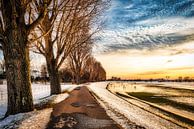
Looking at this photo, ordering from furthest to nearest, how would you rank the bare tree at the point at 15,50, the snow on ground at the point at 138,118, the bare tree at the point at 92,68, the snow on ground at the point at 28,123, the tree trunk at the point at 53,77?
1. the bare tree at the point at 92,68
2. the tree trunk at the point at 53,77
3. the bare tree at the point at 15,50
4. the snow on ground at the point at 138,118
5. the snow on ground at the point at 28,123

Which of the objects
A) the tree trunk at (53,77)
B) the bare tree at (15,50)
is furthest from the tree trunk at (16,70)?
the tree trunk at (53,77)

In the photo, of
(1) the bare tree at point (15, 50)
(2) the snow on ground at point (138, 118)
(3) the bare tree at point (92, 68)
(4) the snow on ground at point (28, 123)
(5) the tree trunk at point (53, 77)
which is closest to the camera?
(4) the snow on ground at point (28, 123)

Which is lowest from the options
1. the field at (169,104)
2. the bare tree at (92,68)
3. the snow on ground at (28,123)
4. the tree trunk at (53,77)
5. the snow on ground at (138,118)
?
the field at (169,104)

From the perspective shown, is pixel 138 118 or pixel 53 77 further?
pixel 53 77

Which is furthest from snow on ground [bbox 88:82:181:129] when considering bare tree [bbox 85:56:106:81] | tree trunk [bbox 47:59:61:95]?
bare tree [bbox 85:56:106:81]

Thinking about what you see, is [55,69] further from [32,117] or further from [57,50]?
[32,117]

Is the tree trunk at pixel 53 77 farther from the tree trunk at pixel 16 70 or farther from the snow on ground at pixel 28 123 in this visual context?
the snow on ground at pixel 28 123

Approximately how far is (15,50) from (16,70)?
913 millimetres

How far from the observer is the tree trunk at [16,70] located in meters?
12.9

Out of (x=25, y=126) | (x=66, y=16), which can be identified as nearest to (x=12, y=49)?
(x=25, y=126)

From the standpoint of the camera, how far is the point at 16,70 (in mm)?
13031

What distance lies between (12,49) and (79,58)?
156 feet

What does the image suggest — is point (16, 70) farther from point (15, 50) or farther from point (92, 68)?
point (92, 68)

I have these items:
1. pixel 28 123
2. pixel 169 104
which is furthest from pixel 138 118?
pixel 169 104
